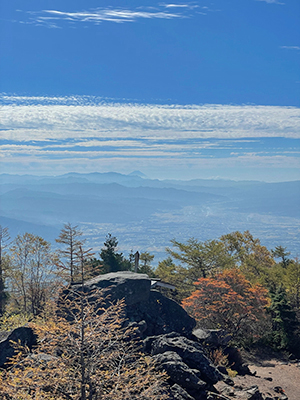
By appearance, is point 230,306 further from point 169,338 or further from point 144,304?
point 169,338

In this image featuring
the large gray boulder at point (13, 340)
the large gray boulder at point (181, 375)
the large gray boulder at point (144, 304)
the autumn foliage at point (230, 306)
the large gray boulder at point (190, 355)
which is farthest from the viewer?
the autumn foliage at point (230, 306)

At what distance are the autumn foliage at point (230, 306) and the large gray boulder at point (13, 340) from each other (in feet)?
38.9

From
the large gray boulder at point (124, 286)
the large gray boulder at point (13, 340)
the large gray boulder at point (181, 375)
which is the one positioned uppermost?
the large gray boulder at point (124, 286)

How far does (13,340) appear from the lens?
1180cm

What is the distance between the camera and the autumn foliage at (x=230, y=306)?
21.4 meters

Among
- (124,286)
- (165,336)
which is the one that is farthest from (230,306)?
(124,286)

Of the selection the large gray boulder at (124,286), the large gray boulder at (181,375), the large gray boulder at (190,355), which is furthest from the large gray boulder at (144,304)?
the large gray boulder at (181,375)

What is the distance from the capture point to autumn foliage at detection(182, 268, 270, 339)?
21.4 meters

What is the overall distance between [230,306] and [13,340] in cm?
1417

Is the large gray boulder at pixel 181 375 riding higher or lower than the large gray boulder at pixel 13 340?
lower

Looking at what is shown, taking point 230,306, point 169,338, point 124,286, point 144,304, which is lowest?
point 169,338

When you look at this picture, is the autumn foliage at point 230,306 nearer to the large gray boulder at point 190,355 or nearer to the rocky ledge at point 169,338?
the rocky ledge at point 169,338

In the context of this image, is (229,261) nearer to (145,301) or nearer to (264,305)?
(264,305)

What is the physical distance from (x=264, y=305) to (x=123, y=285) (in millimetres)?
12611
